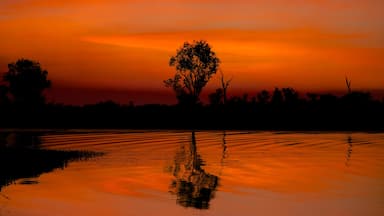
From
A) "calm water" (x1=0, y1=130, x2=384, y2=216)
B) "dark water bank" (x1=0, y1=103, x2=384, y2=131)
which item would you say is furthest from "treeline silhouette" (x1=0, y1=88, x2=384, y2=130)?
"calm water" (x1=0, y1=130, x2=384, y2=216)

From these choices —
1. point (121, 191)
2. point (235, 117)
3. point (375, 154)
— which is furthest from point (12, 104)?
point (121, 191)

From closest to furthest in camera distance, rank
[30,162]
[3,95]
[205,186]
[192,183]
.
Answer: [205,186] → [192,183] → [30,162] → [3,95]

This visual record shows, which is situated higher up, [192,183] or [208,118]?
[208,118]

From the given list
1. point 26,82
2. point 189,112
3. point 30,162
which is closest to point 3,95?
point 26,82

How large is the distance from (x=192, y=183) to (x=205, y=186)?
1254 millimetres

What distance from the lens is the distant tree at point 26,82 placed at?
13600 cm

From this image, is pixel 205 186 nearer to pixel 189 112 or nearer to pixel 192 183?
pixel 192 183

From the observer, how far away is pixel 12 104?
132875 millimetres

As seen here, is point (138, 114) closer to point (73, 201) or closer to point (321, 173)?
point (321, 173)

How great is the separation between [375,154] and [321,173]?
48.6 ft

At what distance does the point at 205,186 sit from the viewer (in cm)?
3059

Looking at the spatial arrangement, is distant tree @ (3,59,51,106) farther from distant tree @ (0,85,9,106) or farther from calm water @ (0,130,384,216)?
calm water @ (0,130,384,216)

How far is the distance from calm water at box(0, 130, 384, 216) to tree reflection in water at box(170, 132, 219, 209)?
44mm

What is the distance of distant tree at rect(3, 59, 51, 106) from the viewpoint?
446ft
